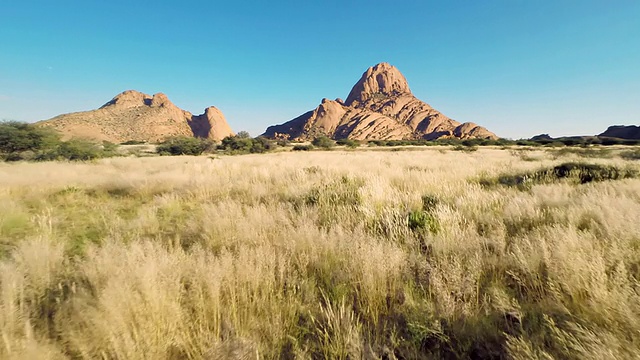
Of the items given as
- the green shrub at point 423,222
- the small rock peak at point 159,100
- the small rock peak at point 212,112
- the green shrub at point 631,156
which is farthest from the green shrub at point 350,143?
the small rock peak at point 159,100

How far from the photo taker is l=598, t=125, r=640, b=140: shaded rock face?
262ft

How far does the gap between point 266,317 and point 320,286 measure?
2.08 ft

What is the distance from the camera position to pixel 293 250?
290 centimetres

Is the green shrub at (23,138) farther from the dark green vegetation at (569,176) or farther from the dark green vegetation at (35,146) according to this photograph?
the dark green vegetation at (569,176)

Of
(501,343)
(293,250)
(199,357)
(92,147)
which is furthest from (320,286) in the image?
(92,147)

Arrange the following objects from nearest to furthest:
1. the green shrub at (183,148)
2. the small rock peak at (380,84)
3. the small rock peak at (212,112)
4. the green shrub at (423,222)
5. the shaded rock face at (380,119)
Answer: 1. the green shrub at (423,222)
2. the green shrub at (183,148)
3. the shaded rock face at (380,119)
4. the small rock peak at (212,112)
5. the small rock peak at (380,84)

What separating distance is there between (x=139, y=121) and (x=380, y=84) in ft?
481

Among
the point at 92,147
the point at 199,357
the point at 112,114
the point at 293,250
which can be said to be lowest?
the point at 199,357

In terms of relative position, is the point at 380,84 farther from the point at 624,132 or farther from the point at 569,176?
the point at 569,176

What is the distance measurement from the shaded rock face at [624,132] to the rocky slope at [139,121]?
147m

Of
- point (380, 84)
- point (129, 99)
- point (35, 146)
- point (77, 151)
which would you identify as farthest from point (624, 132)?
point (129, 99)

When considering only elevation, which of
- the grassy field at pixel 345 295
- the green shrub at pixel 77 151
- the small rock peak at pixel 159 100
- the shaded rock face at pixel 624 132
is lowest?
the grassy field at pixel 345 295

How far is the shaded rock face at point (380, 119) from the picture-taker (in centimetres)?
12775

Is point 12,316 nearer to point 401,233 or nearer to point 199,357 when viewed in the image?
point 199,357
